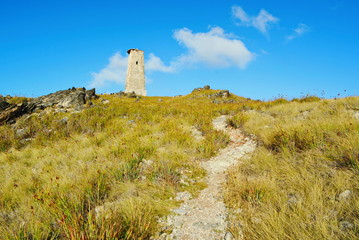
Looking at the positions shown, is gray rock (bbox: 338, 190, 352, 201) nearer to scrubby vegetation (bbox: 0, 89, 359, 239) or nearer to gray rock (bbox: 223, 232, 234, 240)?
scrubby vegetation (bbox: 0, 89, 359, 239)

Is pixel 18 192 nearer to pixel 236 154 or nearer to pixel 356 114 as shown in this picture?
pixel 236 154

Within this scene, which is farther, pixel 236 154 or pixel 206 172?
pixel 236 154

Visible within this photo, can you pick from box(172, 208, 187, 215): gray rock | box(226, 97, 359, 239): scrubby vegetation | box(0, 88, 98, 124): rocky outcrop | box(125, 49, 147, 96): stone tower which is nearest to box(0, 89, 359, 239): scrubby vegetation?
box(226, 97, 359, 239): scrubby vegetation

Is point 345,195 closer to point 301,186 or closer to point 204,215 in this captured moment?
point 301,186

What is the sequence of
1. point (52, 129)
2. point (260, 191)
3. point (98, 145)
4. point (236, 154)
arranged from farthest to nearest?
point (52, 129) → point (98, 145) → point (236, 154) → point (260, 191)

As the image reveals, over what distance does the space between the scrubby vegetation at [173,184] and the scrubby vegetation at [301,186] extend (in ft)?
0.05

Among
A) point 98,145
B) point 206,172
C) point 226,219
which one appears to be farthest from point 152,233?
point 98,145

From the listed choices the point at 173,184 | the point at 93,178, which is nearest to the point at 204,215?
the point at 173,184

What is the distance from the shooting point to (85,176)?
420 cm

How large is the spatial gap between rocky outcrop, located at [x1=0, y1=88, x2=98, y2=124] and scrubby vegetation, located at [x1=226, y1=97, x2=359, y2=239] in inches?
510

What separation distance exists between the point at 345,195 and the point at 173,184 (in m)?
2.71

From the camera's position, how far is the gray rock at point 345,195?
8.57ft

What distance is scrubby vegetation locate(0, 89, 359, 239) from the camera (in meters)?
2.43

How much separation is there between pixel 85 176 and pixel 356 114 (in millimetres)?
7733
